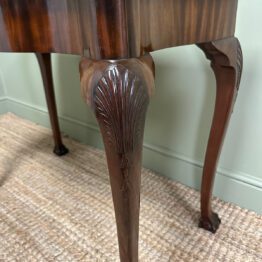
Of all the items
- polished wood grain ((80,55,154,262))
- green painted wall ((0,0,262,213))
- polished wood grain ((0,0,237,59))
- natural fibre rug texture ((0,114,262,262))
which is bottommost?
natural fibre rug texture ((0,114,262,262))

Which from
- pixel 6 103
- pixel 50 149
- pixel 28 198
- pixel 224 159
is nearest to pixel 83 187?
pixel 28 198

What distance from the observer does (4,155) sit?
46.2 inches

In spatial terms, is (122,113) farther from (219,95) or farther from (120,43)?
(219,95)

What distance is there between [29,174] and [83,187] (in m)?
0.24

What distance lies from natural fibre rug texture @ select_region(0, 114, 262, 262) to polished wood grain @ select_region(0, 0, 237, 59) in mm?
485

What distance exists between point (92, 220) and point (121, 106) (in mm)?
553

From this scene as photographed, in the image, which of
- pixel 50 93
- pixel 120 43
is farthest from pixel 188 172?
pixel 120 43

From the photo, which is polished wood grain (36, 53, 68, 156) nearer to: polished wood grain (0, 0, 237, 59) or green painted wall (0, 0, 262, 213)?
green painted wall (0, 0, 262, 213)

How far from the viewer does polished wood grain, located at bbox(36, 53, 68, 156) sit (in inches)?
38.0

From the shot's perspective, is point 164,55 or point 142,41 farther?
point 164,55

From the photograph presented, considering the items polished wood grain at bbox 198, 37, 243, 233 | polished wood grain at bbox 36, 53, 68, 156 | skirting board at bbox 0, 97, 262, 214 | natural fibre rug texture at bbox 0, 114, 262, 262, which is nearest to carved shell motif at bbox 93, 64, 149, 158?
polished wood grain at bbox 198, 37, 243, 233

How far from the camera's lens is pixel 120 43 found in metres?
0.30

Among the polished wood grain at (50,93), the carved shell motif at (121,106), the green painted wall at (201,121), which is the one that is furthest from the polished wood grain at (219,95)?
the polished wood grain at (50,93)

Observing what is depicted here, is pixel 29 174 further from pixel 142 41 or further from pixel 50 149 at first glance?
pixel 142 41
